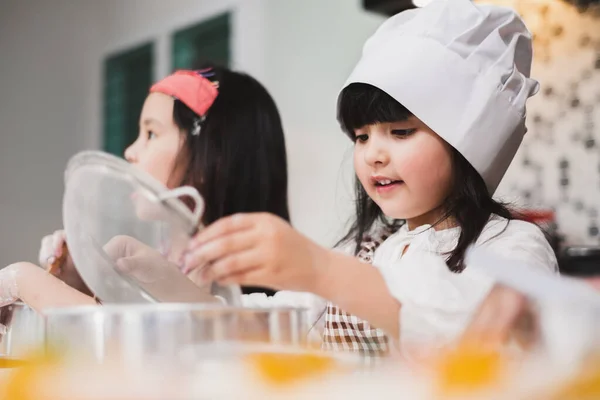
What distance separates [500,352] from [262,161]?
86cm

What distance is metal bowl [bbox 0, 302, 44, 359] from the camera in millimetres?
581

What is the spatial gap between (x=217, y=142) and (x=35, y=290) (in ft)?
1.44

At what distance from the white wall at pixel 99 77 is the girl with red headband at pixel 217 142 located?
65 cm

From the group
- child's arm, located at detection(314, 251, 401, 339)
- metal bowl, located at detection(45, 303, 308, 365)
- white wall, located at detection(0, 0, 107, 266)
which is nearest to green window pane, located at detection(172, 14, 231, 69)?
white wall, located at detection(0, 0, 107, 266)

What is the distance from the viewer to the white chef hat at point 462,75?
0.78m

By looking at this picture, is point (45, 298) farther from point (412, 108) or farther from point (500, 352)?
point (500, 352)

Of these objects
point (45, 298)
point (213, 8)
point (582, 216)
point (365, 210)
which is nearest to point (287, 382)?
point (45, 298)

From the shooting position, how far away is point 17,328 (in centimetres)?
63

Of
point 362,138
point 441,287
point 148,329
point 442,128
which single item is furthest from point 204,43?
point 148,329

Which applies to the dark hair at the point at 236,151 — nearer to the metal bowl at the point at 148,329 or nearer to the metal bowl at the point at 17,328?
the metal bowl at the point at 17,328

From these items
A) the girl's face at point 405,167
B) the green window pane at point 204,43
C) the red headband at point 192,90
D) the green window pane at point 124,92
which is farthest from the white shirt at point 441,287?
the green window pane at point 124,92

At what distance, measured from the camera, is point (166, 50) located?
2705 mm

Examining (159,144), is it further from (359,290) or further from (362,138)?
(359,290)

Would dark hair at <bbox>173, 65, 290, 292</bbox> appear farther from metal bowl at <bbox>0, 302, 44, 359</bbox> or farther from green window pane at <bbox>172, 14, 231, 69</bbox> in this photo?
green window pane at <bbox>172, 14, 231, 69</bbox>
